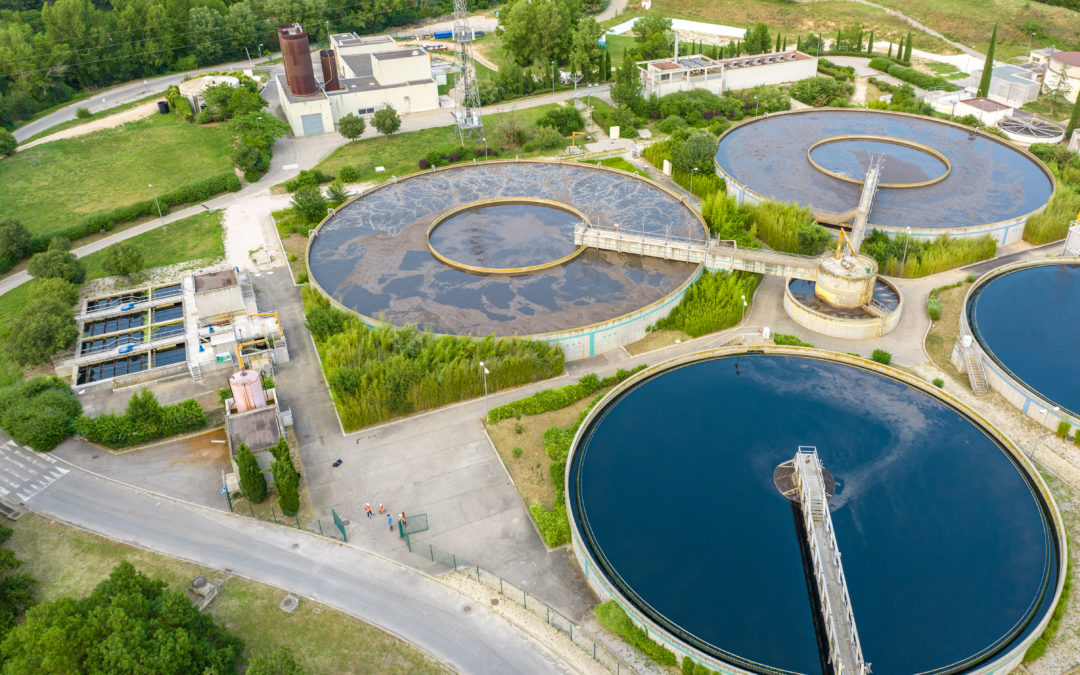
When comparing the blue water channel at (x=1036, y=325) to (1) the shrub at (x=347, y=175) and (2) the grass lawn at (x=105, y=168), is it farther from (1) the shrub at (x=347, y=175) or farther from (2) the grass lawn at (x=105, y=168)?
(2) the grass lawn at (x=105, y=168)

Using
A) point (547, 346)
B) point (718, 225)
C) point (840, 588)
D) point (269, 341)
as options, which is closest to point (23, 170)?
point (269, 341)

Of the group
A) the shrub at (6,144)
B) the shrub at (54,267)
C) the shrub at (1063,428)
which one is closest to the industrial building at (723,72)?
the shrub at (1063,428)

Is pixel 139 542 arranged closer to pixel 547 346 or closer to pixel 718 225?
pixel 547 346

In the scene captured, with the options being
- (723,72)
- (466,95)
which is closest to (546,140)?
(466,95)

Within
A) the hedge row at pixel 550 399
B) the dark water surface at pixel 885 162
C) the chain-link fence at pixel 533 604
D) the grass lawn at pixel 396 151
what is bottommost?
the chain-link fence at pixel 533 604

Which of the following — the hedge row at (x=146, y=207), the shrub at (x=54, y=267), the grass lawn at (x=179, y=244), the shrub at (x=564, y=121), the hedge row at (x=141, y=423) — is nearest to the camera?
the hedge row at (x=141, y=423)

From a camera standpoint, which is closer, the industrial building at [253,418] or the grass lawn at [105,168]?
the industrial building at [253,418]

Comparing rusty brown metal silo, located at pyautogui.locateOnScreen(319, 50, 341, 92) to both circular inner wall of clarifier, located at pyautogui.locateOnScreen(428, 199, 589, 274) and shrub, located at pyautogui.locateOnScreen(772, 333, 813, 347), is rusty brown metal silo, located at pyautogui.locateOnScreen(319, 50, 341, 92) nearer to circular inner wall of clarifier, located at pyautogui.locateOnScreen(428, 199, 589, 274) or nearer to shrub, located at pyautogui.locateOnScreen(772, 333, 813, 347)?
circular inner wall of clarifier, located at pyautogui.locateOnScreen(428, 199, 589, 274)
